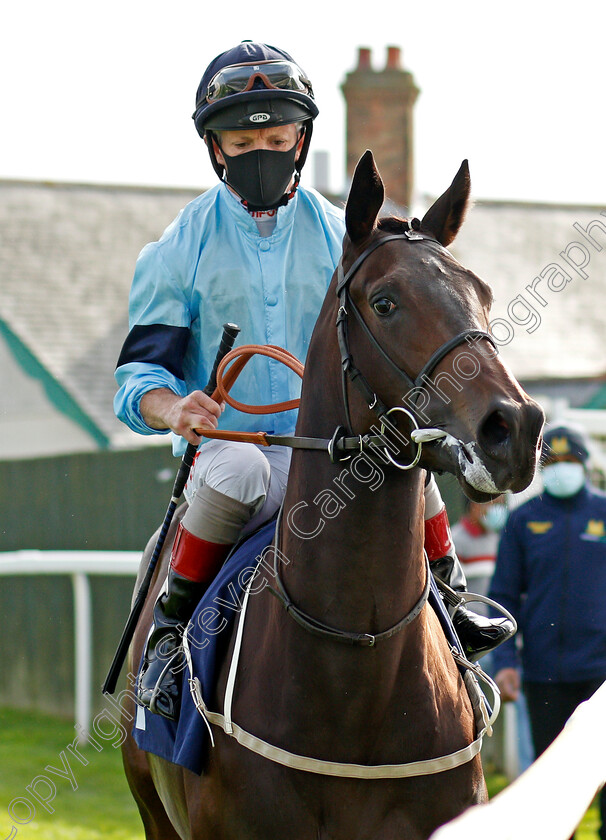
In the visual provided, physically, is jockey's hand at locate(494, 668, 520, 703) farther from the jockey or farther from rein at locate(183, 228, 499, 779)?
rein at locate(183, 228, 499, 779)

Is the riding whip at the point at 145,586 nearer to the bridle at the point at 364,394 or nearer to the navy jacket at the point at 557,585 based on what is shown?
the bridle at the point at 364,394

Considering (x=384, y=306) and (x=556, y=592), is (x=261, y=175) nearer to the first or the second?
(x=384, y=306)

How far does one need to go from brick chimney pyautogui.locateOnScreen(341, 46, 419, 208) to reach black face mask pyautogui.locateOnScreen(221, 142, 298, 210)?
1438cm

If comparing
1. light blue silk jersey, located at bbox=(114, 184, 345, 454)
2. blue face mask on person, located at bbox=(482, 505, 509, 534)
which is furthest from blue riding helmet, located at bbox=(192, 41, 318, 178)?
blue face mask on person, located at bbox=(482, 505, 509, 534)

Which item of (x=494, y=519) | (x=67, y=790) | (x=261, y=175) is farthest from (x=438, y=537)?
(x=67, y=790)

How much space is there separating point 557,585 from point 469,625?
226 cm

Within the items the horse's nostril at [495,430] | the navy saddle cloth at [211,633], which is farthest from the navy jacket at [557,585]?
the horse's nostril at [495,430]

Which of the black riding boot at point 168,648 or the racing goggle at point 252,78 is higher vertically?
the racing goggle at point 252,78

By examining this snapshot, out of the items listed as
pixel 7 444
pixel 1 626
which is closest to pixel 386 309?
pixel 1 626

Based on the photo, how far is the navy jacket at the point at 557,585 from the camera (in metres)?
5.51

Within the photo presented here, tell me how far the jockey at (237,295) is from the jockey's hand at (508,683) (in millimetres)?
2302

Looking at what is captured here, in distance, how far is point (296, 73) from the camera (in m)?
3.62

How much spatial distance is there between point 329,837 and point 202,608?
2.63ft

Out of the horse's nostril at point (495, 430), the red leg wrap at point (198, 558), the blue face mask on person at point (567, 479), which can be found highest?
the horse's nostril at point (495, 430)
